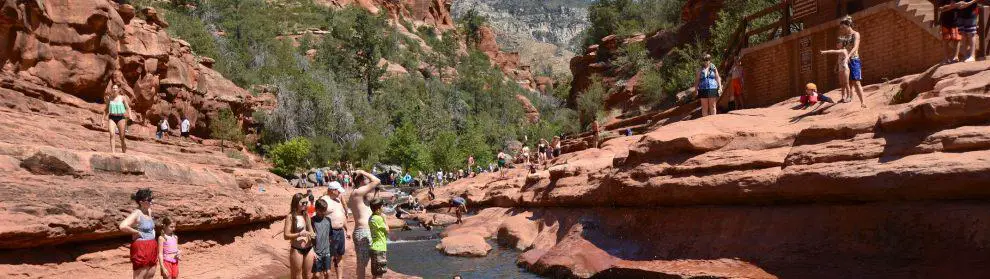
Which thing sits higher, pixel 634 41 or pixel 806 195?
pixel 634 41

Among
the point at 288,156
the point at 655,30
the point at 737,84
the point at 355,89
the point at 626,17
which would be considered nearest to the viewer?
the point at 737,84

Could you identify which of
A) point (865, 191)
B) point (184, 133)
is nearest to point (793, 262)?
point (865, 191)

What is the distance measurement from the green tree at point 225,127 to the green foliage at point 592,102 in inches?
880

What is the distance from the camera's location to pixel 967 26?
10.3m

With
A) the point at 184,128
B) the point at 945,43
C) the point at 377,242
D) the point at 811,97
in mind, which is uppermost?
the point at 945,43

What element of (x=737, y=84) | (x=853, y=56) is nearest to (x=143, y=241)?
(x=853, y=56)

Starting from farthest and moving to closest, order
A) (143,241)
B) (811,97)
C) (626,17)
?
1. (626,17)
2. (811,97)
3. (143,241)

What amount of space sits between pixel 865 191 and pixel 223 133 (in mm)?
31971

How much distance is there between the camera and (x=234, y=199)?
1155 cm

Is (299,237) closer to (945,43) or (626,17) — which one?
(945,43)

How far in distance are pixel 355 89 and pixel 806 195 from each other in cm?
5981

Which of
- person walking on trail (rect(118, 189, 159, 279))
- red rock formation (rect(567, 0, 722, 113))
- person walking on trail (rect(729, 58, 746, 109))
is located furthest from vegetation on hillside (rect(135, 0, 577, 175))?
person walking on trail (rect(118, 189, 159, 279))

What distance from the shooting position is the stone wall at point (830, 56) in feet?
41.9

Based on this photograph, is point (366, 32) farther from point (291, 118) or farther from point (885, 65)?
point (885, 65)
